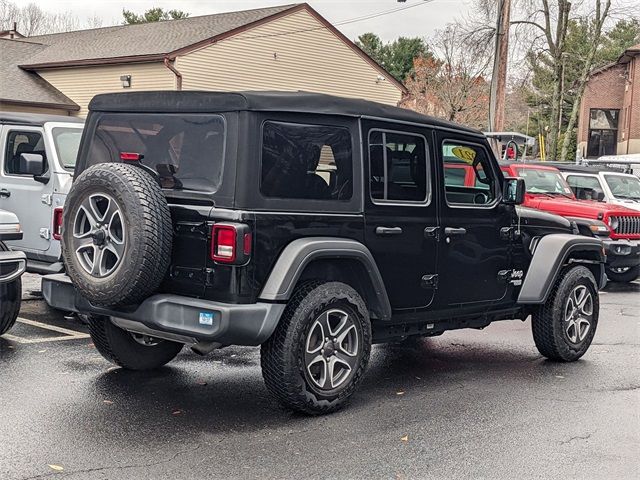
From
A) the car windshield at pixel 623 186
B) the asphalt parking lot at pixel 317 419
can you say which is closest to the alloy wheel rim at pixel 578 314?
the asphalt parking lot at pixel 317 419

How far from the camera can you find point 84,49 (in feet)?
106

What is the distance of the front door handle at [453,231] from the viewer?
264 inches

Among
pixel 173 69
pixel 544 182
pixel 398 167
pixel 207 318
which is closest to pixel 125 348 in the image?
pixel 207 318

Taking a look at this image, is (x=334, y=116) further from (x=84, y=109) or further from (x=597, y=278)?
(x=84, y=109)

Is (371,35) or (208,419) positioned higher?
(371,35)

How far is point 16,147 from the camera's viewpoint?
33.5 feet

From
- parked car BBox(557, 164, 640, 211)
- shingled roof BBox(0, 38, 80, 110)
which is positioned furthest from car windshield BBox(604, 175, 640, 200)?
shingled roof BBox(0, 38, 80, 110)

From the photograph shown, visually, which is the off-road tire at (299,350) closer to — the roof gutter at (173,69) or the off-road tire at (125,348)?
the off-road tire at (125,348)

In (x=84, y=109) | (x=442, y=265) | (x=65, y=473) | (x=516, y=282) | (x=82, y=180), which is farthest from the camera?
(x=84, y=109)

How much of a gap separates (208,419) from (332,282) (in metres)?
1.22

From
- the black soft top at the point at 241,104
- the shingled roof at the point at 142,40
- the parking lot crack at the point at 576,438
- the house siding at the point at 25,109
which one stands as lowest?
the parking lot crack at the point at 576,438

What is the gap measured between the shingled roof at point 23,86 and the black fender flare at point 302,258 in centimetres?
2514

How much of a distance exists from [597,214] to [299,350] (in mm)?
9826

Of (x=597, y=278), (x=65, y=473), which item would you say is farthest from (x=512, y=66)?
(x=65, y=473)
